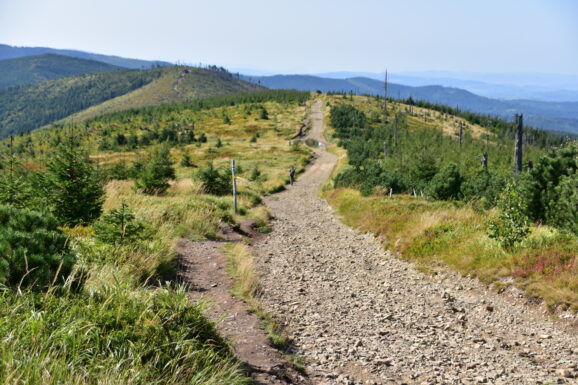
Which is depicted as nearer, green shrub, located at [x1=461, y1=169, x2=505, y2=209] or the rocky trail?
the rocky trail

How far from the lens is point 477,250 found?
38.8 feet

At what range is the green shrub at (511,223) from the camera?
11086 millimetres

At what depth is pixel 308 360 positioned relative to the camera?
6336 millimetres

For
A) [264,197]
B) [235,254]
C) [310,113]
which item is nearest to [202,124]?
[310,113]

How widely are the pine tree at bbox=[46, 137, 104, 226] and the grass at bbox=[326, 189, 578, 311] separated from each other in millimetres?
9714

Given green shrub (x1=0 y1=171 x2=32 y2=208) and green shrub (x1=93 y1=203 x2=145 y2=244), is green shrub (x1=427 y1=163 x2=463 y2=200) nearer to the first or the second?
green shrub (x1=93 y1=203 x2=145 y2=244)

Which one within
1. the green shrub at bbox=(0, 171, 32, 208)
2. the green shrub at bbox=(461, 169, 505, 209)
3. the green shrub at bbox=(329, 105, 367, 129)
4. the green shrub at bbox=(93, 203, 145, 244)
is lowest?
the green shrub at bbox=(461, 169, 505, 209)

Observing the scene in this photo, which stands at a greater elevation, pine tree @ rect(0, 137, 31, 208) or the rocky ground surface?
pine tree @ rect(0, 137, 31, 208)

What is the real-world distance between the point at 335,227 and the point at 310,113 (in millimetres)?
104179

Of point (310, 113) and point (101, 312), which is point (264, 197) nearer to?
point (101, 312)

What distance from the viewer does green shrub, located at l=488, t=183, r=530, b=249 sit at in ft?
36.4

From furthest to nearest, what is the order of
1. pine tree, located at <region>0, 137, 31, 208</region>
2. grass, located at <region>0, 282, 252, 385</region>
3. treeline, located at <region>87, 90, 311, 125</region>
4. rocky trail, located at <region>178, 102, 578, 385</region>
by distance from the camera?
treeline, located at <region>87, 90, 311, 125</region> → pine tree, located at <region>0, 137, 31, 208</region> → rocky trail, located at <region>178, 102, 578, 385</region> → grass, located at <region>0, 282, 252, 385</region>

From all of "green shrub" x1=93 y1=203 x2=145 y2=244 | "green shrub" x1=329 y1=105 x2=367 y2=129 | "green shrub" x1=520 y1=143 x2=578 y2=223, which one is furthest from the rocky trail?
"green shrub" x1=329 y1=105 x2=367 y2=129

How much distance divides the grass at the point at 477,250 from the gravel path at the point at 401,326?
0.54 meters
